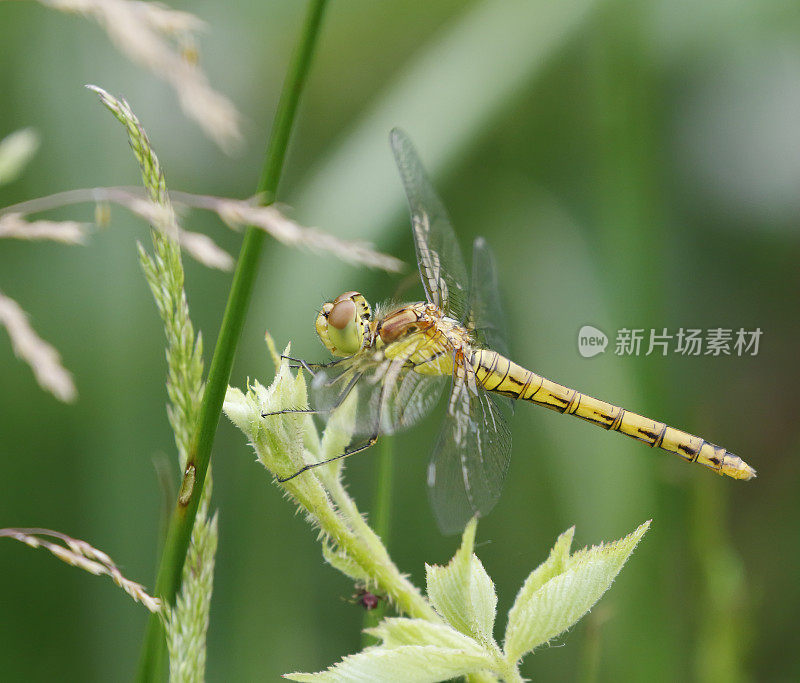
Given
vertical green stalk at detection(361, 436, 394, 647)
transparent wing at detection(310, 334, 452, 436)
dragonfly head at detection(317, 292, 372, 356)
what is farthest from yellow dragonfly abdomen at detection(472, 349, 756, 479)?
vertical green stalk at detection(361, 436, 394, 647)

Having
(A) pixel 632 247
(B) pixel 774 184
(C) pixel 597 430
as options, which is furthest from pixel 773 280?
(A) pixel 632 247

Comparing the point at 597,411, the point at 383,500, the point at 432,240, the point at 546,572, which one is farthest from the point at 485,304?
the point at 546,572

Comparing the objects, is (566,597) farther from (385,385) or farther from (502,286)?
(502,286)

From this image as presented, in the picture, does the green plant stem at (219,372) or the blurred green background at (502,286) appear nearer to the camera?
the green plant stem at (219,372)

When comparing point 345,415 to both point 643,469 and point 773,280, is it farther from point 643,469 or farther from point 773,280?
point 773,280

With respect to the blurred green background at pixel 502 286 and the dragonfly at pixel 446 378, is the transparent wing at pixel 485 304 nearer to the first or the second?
the dragonfly at pixel 446 378

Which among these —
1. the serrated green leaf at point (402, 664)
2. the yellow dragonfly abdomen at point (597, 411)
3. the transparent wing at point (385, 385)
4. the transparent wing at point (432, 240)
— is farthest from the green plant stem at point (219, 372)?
the yellow dragonfly abdomen at point (597, 411)

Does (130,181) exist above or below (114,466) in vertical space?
above
